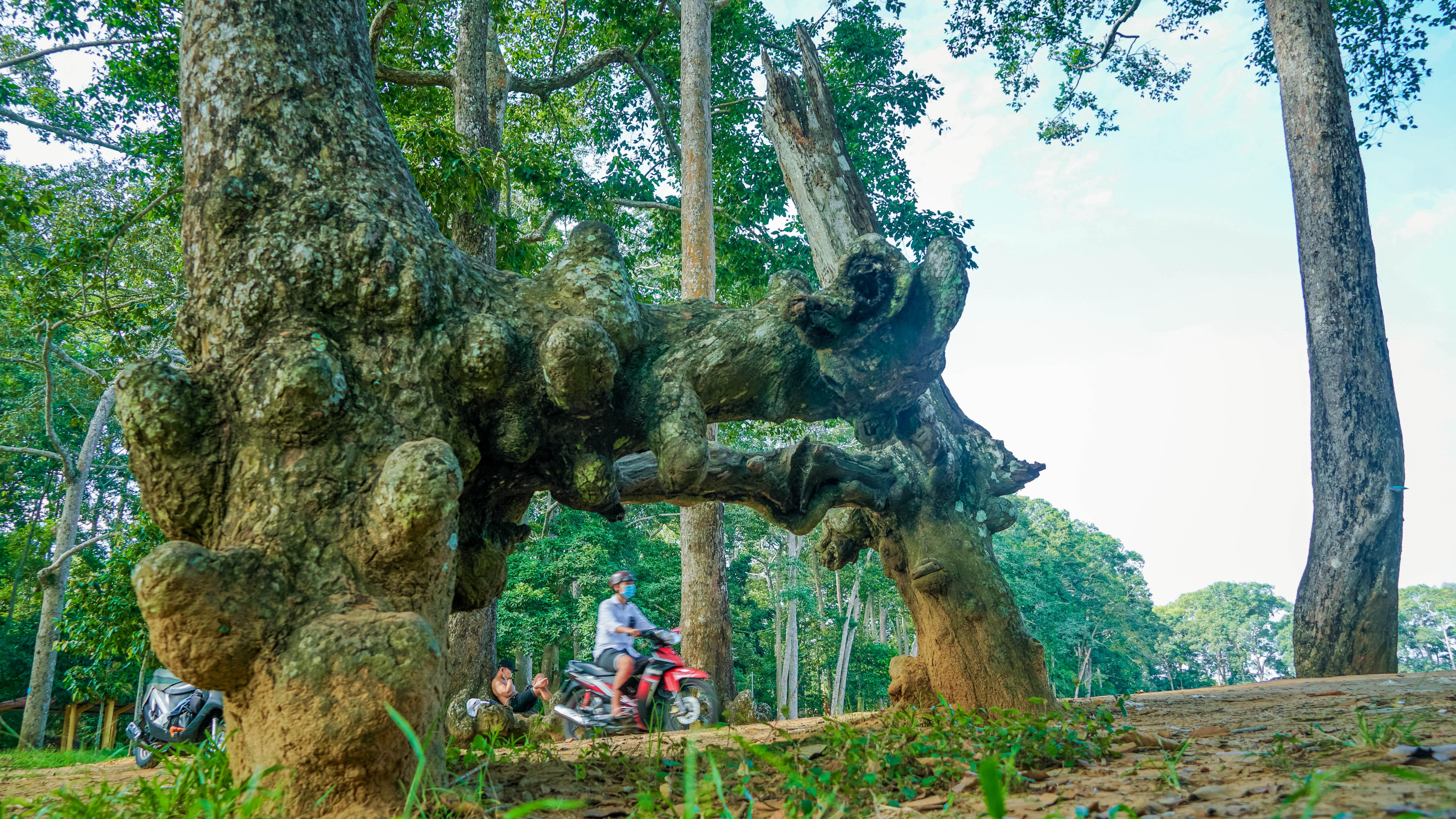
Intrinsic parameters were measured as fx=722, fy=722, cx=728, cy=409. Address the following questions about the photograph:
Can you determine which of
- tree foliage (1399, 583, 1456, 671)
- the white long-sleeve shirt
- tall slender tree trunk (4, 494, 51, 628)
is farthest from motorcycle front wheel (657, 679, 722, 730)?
tree foliage (1399, 583, 1456, 671)

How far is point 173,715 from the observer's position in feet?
16.0

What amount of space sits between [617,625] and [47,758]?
694 centimetres

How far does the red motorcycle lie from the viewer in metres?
6.35

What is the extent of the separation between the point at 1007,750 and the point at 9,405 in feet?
81.7

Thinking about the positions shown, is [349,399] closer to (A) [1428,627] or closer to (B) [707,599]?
(B) [707,599]

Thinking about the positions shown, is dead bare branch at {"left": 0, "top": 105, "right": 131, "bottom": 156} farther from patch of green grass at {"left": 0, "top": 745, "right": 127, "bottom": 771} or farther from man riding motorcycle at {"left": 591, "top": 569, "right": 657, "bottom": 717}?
man riding motorcycle at {"left": 591, "top": 569, "right": 657, "bottom": 717}

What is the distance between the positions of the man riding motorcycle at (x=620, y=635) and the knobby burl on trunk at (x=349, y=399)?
3216mm

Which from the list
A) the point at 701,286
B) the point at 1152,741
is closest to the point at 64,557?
the point at 701,286

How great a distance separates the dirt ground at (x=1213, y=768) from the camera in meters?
1.57

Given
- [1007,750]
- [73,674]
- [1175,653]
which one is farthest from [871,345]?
[1175,653]

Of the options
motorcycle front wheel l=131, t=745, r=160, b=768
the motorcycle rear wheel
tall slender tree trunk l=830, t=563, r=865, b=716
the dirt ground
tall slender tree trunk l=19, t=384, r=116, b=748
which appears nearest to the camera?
the dirt ground

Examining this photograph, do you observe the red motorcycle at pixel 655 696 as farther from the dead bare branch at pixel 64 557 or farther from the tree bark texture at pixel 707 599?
the dead bare branch at pixel 64 557

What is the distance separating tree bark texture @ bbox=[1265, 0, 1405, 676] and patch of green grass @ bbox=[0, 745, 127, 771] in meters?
8.63

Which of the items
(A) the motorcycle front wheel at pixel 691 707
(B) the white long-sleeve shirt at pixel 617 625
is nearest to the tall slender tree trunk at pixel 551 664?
(B) the white long-sleeve shirt at pixel 617 625
